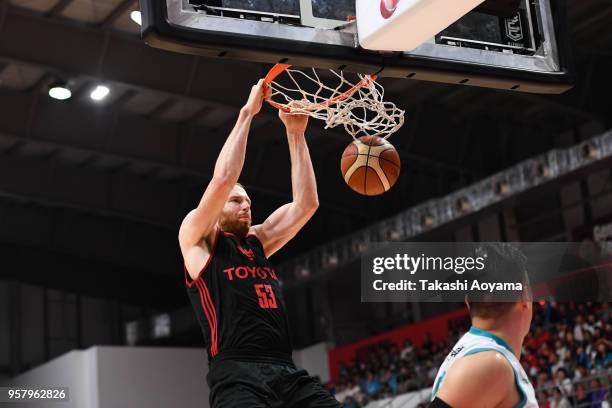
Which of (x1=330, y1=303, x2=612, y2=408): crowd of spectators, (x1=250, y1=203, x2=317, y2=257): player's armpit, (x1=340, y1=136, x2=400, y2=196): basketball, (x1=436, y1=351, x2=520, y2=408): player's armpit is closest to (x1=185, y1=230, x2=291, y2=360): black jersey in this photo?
(x1=250, y1=203, x2=317, y2=257): player's armpit

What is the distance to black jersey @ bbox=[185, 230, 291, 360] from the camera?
4.81m

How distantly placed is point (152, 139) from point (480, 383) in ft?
61.1

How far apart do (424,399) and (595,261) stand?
13.4m

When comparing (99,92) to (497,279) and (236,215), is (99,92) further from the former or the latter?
(497,279)

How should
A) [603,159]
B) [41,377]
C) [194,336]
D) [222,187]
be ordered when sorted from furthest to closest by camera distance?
[194,336]
[41,377]
[603,159]
[222,187]

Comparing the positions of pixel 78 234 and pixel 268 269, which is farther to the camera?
pixel 78 234

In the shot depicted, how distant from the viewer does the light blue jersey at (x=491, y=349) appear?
338cm

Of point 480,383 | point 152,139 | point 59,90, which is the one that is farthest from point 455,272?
point 152,139

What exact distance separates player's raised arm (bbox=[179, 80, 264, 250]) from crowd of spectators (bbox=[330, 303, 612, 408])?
10349 millimetres

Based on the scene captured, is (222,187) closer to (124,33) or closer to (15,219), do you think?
(124,33)

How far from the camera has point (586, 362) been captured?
16.7m

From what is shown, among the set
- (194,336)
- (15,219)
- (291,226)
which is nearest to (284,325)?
(291,226)

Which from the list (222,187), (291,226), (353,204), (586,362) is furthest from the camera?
(353,204)

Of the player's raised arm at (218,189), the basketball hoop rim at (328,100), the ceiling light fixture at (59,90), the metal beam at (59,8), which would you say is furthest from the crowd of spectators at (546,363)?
the player's raised arm at (218,189)
